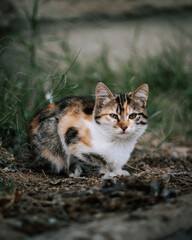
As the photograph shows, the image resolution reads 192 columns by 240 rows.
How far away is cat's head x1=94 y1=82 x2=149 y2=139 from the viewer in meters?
2.24

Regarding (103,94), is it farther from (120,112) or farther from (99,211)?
(99,211)

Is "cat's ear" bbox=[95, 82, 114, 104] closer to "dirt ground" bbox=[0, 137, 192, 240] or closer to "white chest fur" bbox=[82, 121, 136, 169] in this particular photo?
"white chest fur" bbox=[82, 121, 136, 169]

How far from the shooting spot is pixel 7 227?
119 cm

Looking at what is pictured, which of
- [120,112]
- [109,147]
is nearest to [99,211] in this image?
[109,147]

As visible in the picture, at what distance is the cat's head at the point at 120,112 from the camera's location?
2.24 meters

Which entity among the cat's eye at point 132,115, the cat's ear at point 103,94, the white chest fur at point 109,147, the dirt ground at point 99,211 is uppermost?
the cat's ear at point 103,94

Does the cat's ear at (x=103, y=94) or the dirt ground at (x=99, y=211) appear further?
the cat's ear at (x=103, y=94)

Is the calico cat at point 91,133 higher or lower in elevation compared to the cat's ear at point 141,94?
lower

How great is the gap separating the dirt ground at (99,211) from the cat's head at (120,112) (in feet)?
1.35

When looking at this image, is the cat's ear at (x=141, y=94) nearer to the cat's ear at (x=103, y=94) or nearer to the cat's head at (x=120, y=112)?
the cat's head at (x=120, y=112)

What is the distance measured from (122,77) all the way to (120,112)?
1.86 metres

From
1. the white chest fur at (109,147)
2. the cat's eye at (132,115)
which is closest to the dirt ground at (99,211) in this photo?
the white chest fur at (109,147)

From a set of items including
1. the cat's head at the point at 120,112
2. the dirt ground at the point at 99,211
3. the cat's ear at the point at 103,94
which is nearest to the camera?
the dirt ground at the point at 99,211

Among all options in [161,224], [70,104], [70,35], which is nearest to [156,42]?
[70,35]
